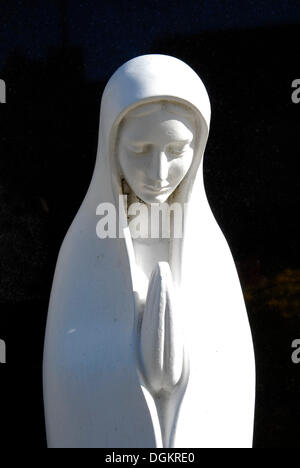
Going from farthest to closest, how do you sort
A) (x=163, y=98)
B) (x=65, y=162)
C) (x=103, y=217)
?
(x=65, y=162), (x=103, y=217), (x=163, y=98)

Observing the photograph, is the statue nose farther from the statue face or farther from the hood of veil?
the hood of veil

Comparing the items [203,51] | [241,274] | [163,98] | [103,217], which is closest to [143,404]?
[103,217]

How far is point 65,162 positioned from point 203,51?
0.48 metres

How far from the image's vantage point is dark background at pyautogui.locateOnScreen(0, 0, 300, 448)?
3520 mm

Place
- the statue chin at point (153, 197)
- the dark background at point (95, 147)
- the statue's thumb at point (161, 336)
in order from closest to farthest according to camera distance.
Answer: the statue's thumb at point (161, 336)
the statue chin at point (153, 197)
the dark background at point (95, 147)

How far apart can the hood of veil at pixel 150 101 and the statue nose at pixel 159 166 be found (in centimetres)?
10

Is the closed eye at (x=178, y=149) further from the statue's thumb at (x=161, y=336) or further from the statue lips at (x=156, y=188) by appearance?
the statue's thumb at (x=161, y=336)

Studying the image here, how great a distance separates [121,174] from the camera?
9.47 feet

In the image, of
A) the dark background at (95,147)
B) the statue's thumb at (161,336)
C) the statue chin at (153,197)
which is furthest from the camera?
the dark background at (95,147)

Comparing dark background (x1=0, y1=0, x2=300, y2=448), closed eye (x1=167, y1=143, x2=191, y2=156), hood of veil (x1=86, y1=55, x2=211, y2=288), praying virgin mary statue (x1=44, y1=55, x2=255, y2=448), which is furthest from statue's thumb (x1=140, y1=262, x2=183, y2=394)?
dark background (x1=0, y1=0, x2=300, y2=448)

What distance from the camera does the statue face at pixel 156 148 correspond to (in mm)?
2758

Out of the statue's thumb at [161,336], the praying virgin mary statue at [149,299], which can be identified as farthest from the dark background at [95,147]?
the statue's thumb at [161,336]

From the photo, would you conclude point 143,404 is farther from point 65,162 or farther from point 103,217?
point 65,162

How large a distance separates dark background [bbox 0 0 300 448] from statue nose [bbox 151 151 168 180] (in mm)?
752
